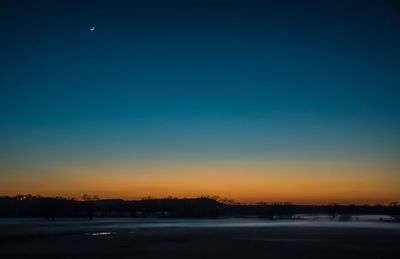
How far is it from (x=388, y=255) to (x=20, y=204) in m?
178

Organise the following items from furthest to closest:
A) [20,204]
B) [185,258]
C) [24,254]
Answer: [20,204] → [24,254] → [185,258]

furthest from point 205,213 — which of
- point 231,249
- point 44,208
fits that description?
point 231,249

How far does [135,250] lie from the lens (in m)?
36.2

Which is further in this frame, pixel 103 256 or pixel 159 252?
pixel 159 252

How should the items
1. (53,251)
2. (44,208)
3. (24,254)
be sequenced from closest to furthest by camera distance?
1. (24,254)
2. (53,251)
3. (44,208)

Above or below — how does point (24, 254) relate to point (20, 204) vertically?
below

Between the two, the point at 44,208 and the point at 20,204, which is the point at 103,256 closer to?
the point at 44,208

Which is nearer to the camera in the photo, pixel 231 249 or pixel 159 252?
pixel 159 252

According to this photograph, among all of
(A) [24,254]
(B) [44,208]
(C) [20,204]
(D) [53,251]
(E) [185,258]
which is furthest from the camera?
(C) [20,204]

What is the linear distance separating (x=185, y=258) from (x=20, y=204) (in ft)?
573

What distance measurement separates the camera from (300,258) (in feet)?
103

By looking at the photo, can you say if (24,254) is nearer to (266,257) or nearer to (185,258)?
(185,258)

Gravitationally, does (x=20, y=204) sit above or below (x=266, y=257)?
above

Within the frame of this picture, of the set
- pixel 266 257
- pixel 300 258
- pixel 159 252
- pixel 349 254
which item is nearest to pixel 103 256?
pixel 159 252
